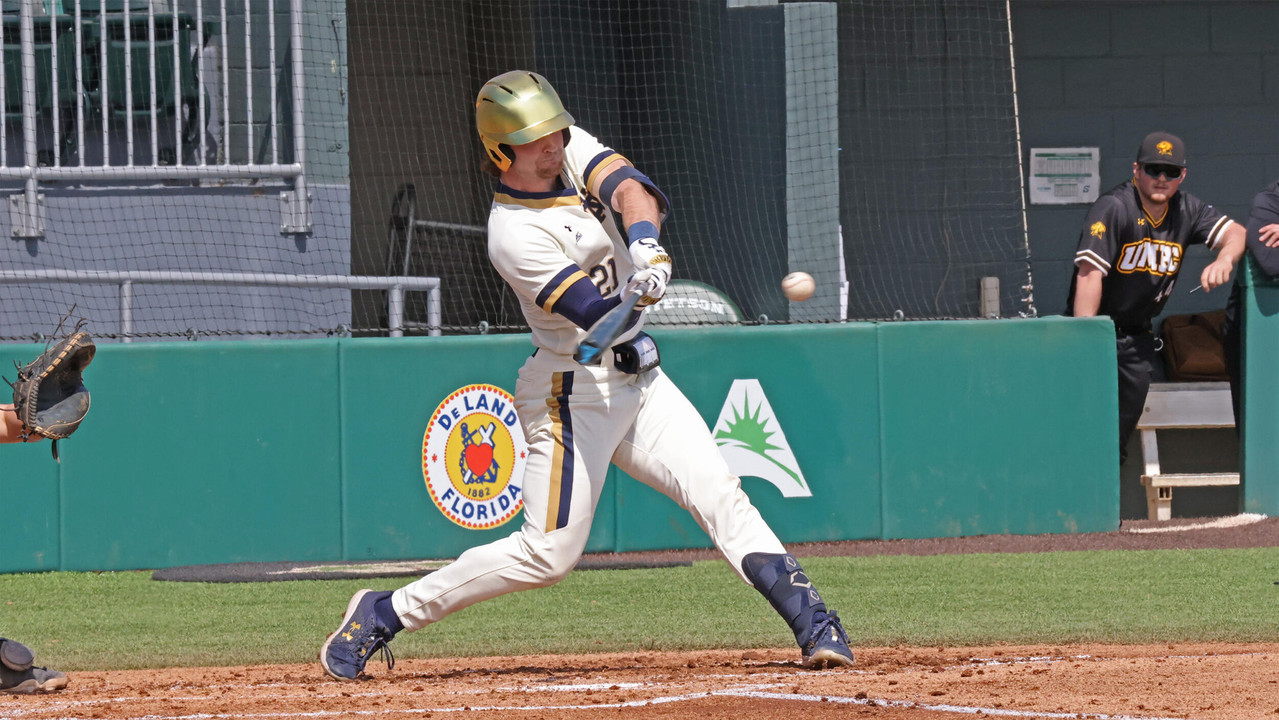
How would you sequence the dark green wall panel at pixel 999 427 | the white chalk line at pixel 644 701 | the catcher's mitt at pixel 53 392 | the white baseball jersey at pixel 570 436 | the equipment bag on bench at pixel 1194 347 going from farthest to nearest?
the equipment bag on bench at pixel 1194 347, the dark green wall panel at pixel 999 427, the white baseball jersey at pixel 570 436, the catcher's mitt at pixel 53 392, the white chalk line at pixel 644 701

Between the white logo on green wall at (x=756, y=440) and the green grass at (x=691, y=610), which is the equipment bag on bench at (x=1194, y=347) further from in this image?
the white logo on green wall at (x=756, y=440)

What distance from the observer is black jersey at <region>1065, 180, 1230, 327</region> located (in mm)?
7781

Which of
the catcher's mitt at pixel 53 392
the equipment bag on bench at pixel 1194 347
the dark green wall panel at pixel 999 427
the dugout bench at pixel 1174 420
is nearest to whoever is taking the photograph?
the catcher's mitt at pixel 53 392

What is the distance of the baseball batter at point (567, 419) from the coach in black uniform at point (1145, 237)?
4.39m

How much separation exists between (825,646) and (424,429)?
3.75 metres

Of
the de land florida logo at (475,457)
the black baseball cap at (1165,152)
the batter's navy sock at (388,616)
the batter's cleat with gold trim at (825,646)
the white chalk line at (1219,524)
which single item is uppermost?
the black baseball cap at (1165,152)

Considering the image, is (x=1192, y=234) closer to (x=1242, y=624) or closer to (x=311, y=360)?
(x=1242, y=624)

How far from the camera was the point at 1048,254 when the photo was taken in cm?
1084

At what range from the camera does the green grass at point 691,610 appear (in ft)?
16.2

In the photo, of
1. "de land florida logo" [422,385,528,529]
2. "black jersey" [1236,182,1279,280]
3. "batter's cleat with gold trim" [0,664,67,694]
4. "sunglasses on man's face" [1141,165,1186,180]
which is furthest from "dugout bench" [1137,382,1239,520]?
"batter's cleat with gold trim" [0,664,67,694]

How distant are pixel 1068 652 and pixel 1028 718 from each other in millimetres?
1316

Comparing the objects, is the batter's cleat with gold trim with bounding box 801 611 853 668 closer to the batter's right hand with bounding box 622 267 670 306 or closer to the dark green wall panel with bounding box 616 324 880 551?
the batter's right hand with bounding box 622 267 670 306

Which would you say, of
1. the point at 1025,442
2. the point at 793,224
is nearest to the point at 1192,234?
the point at 1025,442

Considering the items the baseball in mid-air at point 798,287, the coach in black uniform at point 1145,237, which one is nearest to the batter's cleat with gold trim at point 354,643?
the baseball in mid-air at point 798,287
